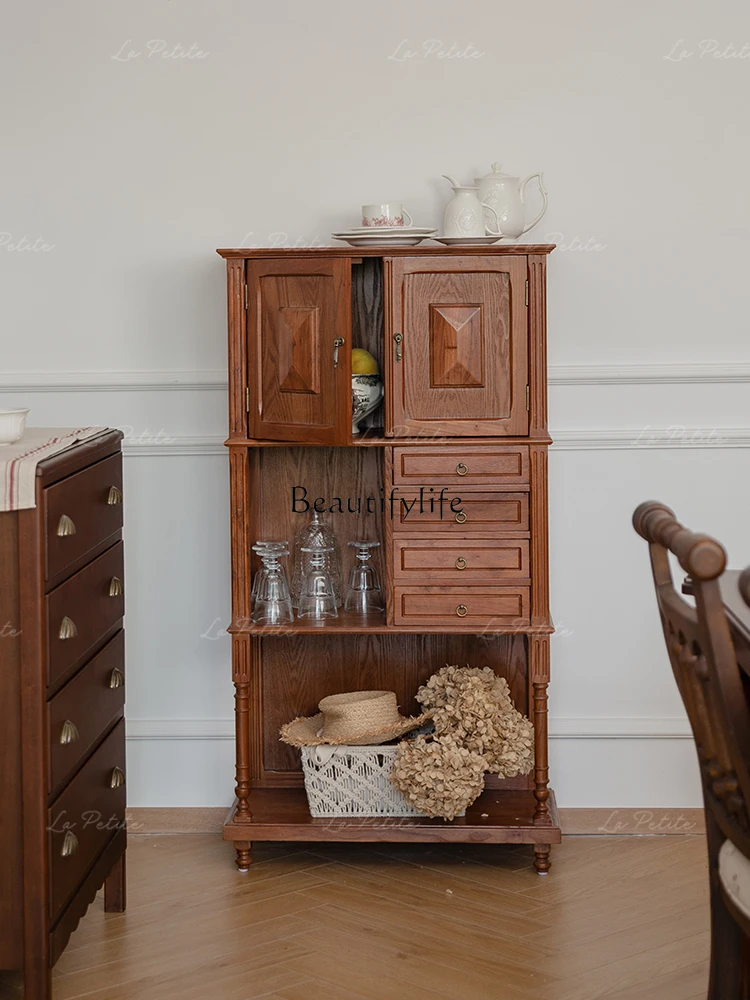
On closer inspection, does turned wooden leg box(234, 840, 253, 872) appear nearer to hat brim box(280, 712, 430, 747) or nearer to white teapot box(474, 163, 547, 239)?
hat brim box(280, 712, 430, 747)

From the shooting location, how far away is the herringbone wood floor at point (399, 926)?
2.36 meters

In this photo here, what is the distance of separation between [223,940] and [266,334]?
1.39 metres

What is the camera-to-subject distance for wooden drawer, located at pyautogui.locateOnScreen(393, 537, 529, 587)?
2781mm

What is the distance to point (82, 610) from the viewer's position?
230 cm

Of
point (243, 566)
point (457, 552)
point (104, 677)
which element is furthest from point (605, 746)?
point (104, 677)

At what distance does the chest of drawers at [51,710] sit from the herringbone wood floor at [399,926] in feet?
0.88

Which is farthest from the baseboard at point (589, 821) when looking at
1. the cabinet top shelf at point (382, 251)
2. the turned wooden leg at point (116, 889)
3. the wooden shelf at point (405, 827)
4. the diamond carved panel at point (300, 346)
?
the cabinet top shelf at point (382, 251)

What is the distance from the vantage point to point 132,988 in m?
2.36

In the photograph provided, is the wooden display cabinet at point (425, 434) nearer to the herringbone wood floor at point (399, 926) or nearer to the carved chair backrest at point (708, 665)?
the herringbone wood floor at point (399, 926)

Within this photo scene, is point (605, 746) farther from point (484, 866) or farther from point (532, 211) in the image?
point (532, 211)

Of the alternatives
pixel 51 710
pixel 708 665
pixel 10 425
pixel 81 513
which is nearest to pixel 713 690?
pixel 708 665

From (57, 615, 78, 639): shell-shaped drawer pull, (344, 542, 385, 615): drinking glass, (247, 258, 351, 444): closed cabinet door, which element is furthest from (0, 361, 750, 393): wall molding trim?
(57, 615, 78, 639): shell-shaped drawer pull

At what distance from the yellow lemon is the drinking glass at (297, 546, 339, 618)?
46 centimetres

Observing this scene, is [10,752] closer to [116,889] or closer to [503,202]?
[116,889]
